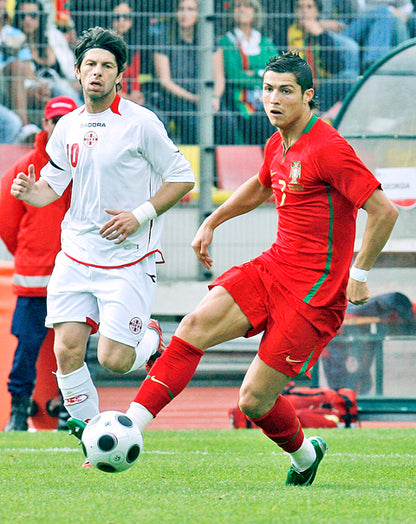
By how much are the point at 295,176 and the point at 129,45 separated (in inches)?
224

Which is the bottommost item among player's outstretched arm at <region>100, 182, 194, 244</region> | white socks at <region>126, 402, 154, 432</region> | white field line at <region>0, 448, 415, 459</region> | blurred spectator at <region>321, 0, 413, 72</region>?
white field line at <region>0, 448, 415, 459</region>

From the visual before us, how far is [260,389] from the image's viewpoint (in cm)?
484

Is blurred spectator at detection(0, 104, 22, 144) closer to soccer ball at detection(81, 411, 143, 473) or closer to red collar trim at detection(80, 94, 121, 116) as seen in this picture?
red collar trim at detection(80, 94, 121, 116)

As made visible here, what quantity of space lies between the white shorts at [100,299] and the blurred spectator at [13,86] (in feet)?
14.7

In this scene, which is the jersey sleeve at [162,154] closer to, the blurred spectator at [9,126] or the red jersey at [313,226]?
the red jersey at [313,226]

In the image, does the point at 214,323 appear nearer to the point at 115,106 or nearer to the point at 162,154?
the point at 162,154

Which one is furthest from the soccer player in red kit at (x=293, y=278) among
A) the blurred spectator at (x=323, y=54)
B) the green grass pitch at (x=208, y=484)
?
the blurred spectator at (x=323, y=54)

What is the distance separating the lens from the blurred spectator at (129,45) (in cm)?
1001

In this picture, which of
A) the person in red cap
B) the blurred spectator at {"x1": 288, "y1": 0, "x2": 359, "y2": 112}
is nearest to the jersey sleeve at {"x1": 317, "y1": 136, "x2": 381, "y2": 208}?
the person in red cap

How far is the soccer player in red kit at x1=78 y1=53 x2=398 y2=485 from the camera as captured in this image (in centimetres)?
471

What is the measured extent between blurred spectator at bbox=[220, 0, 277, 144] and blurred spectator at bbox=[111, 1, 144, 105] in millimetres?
860

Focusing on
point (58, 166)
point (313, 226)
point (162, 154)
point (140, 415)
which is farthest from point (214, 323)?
point (58, 166)

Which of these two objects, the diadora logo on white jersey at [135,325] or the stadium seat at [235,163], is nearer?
the diadora logo on white jersey at [135,325]

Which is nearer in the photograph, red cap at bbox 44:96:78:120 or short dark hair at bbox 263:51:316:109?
short dark hair at bbox 263:51:316:109
